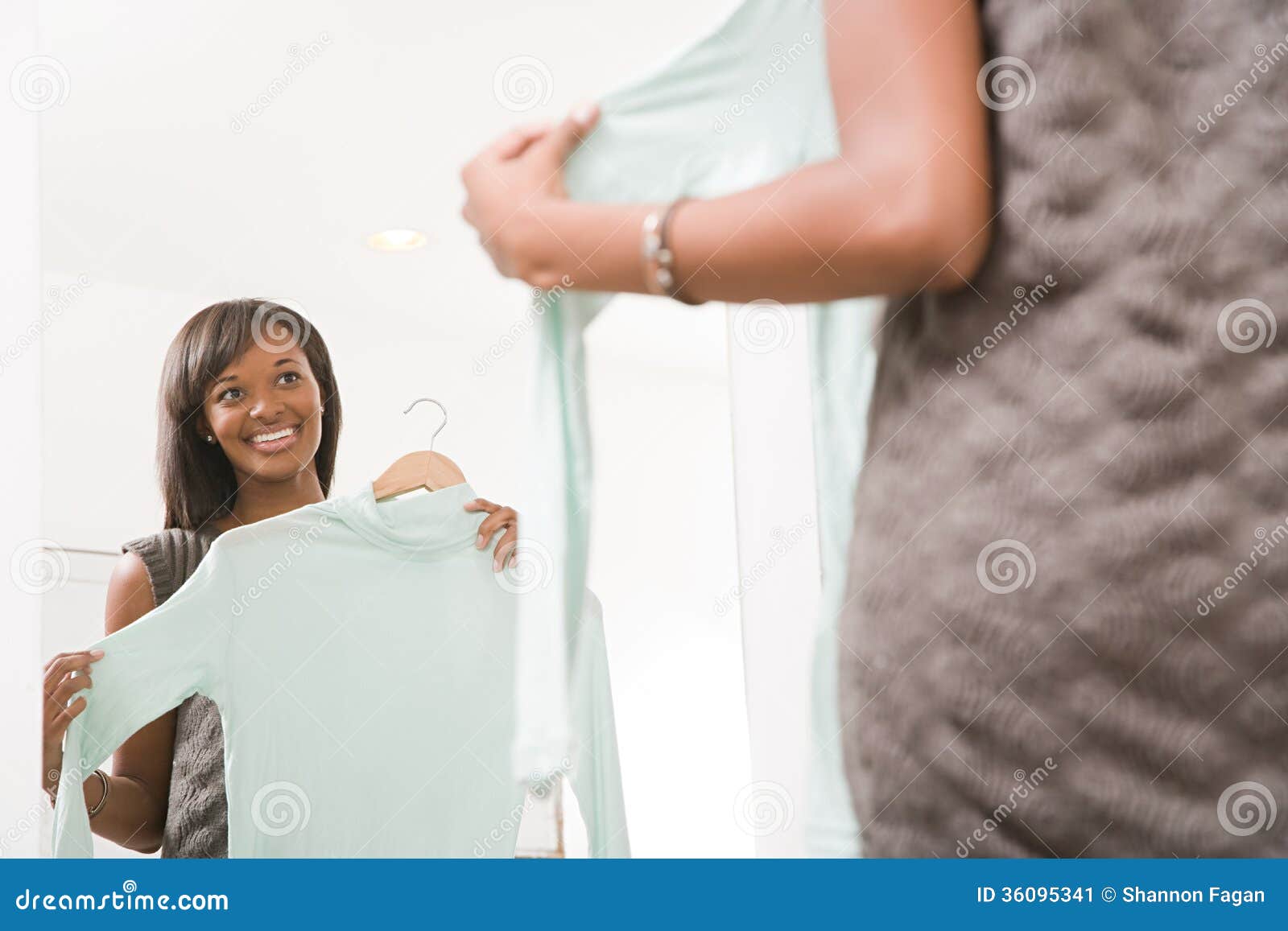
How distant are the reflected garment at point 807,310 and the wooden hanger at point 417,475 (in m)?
0.66

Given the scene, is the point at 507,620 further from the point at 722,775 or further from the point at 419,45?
the point at 419,45

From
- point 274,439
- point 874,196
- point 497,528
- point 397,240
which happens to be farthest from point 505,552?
point 874,196

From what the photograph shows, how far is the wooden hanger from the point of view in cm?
133

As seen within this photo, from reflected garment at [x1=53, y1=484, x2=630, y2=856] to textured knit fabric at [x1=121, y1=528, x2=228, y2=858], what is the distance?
0.06 feet

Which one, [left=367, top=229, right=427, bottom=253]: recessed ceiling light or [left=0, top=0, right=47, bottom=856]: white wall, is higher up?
[left=367, top=229, right=427, bottom=253]: recessed ceiling light

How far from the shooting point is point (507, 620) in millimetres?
1312

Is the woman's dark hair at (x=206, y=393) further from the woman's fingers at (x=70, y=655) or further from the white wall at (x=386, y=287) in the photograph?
the woman's fingers at (x=70, y=655)

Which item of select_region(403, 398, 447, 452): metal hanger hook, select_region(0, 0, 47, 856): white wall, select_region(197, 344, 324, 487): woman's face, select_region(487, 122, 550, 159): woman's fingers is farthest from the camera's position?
select_region(403, 398, 447, 452): metal hanger hook

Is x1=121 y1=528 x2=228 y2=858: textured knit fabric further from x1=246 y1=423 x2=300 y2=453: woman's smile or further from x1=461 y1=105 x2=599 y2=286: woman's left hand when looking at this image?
x1=461 y1=105 x2=599 y2=286: woman's left hand

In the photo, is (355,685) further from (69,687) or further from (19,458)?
(19,458)

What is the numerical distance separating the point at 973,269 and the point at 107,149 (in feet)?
4.31

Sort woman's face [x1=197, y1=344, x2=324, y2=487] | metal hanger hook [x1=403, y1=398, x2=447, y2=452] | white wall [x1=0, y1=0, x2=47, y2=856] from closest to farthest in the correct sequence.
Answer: white wall [x1=0, y1=0, x2=47, y2=856] < woman's face [x1=197, y1=344, x2=324, y2=487] < metal hanger hook [x1=403, y1=398, x2=447, y2=452]

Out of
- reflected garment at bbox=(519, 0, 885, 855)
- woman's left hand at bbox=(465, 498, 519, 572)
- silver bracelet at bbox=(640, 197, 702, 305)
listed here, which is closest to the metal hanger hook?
woman's left hand at bbox=(465, 498, 519, 572)

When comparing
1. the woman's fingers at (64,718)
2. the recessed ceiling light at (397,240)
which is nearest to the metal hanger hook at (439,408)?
the recessed ceiling light at (397,240)
